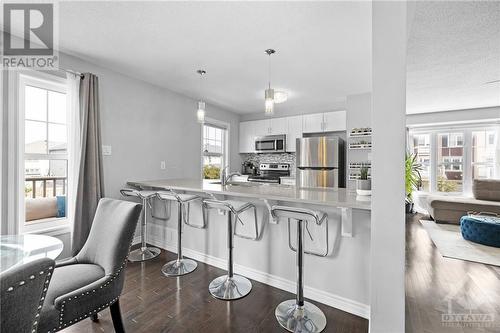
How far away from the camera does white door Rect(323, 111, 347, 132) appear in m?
4.45

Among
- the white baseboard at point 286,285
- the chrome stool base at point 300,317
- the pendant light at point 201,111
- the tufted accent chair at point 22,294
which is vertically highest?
the pendant light at point 201,111

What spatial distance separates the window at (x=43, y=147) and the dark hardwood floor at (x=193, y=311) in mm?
1308

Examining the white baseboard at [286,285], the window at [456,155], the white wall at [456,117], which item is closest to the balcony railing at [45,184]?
the white baseboard at [286,285]

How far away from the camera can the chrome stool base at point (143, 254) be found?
2.75 m

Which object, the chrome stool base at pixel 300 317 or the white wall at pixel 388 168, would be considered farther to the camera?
the chrome stool base at pixel 300 317

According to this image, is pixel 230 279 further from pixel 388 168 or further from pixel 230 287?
pixel 388 168

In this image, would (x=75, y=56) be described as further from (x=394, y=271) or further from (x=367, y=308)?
(x=367, y=308)

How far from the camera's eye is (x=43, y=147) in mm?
2559

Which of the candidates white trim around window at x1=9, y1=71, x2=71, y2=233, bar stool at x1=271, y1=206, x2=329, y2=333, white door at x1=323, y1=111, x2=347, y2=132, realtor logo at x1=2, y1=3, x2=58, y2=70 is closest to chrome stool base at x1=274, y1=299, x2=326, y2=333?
bar stool at x1=271, y1=206, x2=329, y2=333

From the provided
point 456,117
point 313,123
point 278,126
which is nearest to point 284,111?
point 278,126

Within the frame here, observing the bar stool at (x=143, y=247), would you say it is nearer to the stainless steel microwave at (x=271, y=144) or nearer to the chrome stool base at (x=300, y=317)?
the chrome stool base at (x=300, y=317)

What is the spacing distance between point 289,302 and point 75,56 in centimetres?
343

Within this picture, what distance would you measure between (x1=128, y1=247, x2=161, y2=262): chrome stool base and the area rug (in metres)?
3.68

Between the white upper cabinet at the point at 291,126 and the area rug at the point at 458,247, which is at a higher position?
the white upper cabinet at the point at 291,126
